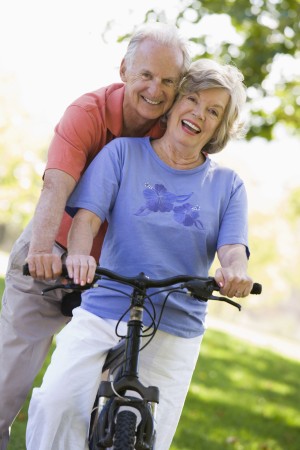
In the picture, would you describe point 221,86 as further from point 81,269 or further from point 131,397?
point 131,397

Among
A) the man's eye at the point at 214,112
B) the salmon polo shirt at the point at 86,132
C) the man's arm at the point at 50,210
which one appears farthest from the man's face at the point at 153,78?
the man's arm at the point at 50,210

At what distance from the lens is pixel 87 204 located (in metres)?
3.49

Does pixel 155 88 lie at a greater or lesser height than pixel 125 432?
greater

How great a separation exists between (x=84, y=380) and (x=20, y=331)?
92cm

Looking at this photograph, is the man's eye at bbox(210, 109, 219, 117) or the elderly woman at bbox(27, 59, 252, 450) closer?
the elderly woman at bbox(27, 59, 252, 450)

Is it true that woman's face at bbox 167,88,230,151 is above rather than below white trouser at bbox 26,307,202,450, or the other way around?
above

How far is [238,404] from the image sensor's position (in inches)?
353

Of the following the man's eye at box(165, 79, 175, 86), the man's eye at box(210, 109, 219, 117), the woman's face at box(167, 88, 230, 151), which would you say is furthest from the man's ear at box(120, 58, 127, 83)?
the man's eye at box(210, 109, 219, 117)

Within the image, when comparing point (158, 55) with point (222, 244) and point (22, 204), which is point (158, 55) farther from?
point (22, 204)

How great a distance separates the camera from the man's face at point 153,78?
3.80 meters

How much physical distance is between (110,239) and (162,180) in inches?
13.4

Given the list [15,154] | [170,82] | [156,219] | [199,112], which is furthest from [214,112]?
[15,154]

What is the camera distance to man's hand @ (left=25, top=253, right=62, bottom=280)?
322 cm

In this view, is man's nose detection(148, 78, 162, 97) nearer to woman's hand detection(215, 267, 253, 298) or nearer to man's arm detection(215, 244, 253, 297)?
man's arm detection(215, 244, 253, 297)
